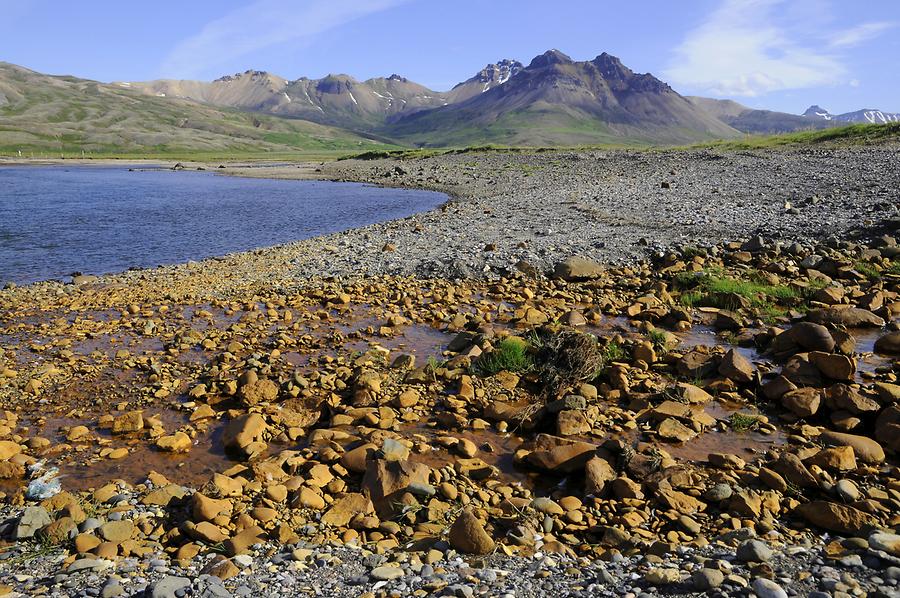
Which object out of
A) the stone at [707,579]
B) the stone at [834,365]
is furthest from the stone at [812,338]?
the stone at [707,579]

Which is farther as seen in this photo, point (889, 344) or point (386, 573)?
point (889, 344)

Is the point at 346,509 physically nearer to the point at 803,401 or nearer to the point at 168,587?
the point at 168,587

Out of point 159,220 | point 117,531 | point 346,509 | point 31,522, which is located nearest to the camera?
point 117,531

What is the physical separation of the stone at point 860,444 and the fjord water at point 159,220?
2779 cm

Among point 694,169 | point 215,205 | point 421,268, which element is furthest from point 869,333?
point 215,205

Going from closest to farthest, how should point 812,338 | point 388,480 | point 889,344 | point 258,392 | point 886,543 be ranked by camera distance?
point 886,543, point 388,480, point 258,392, point 812,338, point 889,344

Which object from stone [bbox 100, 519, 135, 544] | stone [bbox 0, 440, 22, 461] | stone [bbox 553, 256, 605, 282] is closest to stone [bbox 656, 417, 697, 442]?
stone [bbox 100, 519, 135, 544]

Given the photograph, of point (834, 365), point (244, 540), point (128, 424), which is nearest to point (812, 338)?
point (834, 365)

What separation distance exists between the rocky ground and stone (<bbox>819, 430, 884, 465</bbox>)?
34mm

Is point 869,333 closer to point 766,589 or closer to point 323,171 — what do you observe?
point 766,589

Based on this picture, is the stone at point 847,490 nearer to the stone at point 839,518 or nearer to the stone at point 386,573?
the stone at point 839,518

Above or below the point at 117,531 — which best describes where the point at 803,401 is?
above

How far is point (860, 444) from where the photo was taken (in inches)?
352

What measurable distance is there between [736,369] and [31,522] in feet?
41.5
